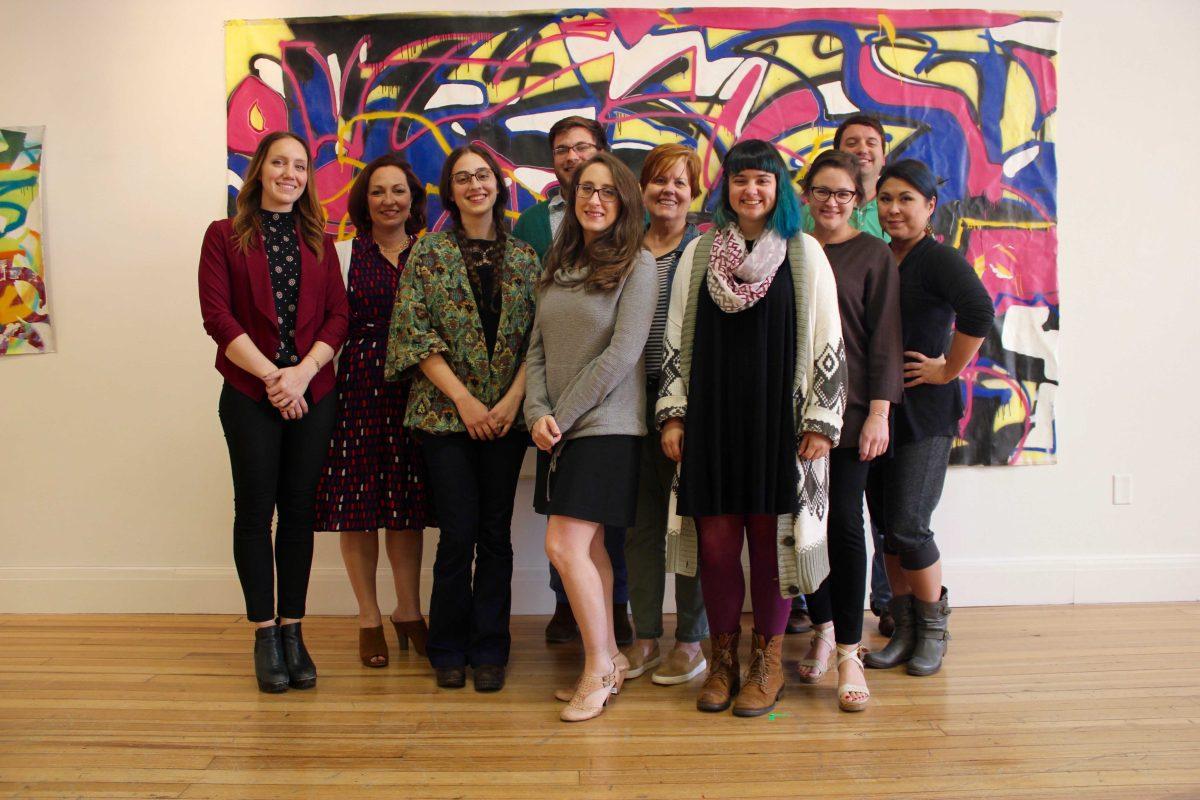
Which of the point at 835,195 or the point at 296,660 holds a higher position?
the point at 835,195

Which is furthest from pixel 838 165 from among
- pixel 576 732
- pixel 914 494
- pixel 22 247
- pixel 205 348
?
pixel 22 247

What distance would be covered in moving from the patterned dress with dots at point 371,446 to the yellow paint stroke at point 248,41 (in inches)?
45.6

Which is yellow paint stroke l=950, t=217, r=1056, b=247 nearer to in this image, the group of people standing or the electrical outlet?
the group of people standing

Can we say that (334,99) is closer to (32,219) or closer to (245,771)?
(32,219)

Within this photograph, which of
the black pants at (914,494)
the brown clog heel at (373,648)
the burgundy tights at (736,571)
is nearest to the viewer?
the burgundy tights at (736,571)

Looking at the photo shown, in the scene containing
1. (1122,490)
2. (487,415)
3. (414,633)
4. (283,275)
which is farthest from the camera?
(1122,490)

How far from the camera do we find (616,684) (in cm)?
235

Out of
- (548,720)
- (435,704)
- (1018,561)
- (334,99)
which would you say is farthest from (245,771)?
(1018,561)

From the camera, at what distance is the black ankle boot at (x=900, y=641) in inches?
102

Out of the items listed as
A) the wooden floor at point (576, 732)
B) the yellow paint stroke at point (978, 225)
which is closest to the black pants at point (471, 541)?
the wooden floor at point (576, 732)

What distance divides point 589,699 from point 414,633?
0.77 metres

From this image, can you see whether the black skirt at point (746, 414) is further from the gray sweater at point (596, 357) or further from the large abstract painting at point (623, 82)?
the large abstract painting at point (623, 82)

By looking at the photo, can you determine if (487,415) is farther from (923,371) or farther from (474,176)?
(923,371)

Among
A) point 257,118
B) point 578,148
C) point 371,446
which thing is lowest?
point 371,446
